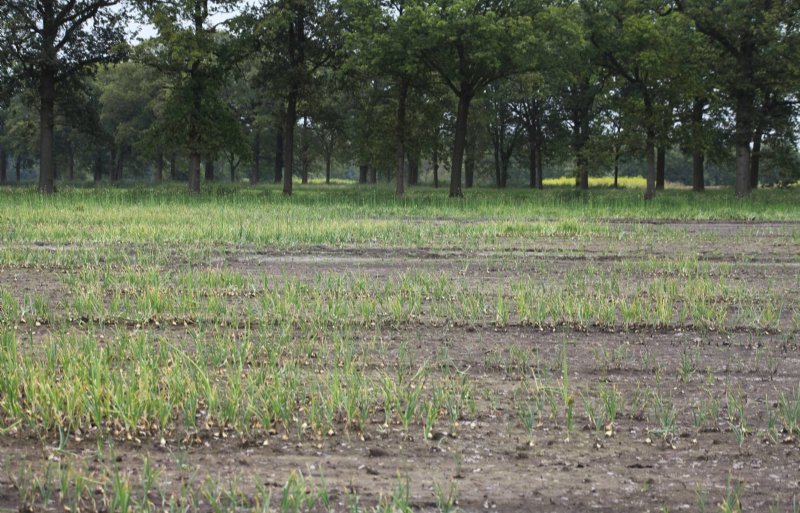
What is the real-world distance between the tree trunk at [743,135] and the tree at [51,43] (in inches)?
987

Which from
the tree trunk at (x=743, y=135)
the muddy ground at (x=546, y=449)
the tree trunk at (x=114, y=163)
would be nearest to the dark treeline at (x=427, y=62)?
the tree trunk at (x=743, y=135)

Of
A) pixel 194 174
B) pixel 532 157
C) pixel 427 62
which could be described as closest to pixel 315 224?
pixel 427 62

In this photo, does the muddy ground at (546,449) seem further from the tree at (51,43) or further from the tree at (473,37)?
the tree at (51,43)

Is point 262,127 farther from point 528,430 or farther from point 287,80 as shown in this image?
point 528,430

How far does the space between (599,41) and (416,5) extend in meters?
8.05

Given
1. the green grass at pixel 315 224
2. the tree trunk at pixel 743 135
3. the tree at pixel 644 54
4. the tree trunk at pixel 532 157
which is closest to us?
the green grass at pixel 315 224

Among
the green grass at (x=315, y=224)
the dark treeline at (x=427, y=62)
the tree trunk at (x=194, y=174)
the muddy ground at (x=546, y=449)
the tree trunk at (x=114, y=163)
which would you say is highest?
the dark treeline at (x=427, y=62)

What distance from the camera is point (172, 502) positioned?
11.0ft

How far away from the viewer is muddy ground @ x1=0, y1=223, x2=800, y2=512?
3701mm

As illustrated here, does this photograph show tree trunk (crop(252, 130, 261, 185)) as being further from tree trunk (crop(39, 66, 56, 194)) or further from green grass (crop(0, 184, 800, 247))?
green grass (crop(0, 184, 800, 247))

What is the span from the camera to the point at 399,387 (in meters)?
5.18

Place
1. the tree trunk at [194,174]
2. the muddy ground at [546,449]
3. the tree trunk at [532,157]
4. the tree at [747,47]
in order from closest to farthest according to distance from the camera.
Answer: the muddy ground at [546,449], the tree at [747,47], the tree trunk at [194,174], the tree trunk at [532,157]

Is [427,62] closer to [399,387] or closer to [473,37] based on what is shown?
[473,37]

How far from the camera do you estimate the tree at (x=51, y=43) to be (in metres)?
36.5
